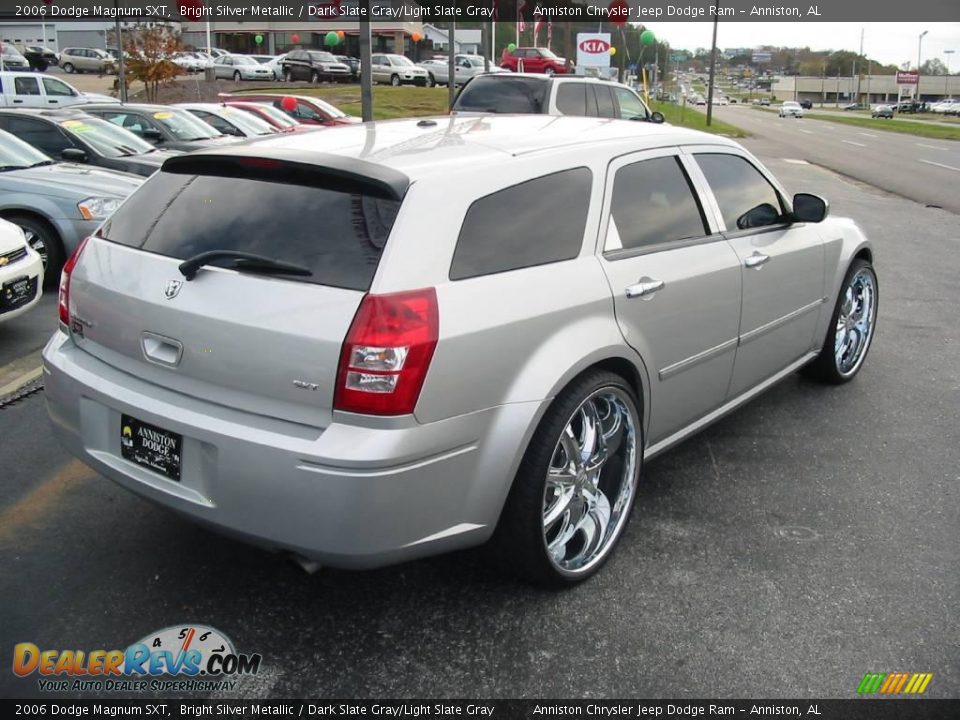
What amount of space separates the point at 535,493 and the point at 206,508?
1.05 metres

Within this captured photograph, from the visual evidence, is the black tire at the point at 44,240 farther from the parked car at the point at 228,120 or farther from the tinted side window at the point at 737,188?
the parked car at the point at 228,120

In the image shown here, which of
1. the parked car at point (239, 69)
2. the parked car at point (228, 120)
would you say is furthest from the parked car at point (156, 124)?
the parked car at point (239, 69)

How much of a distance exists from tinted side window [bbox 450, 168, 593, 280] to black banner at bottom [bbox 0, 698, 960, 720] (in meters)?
1.30

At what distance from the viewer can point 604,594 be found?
3219 mm

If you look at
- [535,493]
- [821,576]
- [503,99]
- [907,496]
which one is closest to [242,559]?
[535,493]

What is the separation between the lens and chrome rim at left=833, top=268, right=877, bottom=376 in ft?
17.9

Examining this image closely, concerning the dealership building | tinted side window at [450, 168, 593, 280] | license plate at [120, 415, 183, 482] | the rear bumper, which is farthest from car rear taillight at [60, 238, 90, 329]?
the dealership building

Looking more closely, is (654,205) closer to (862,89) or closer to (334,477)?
(334,477)

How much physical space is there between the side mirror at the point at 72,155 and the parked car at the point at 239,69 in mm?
37816

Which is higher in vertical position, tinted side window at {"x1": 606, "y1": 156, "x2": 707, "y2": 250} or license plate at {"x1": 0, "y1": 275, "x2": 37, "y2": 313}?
tinted side window at {"x1": 606, "y1": 156, "x2": 707, "y2": 250}

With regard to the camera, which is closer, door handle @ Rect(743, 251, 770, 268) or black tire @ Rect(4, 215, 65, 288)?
door handle @ Rect(743, 251, 770, 268)

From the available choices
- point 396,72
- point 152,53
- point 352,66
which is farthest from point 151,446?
point 352,66

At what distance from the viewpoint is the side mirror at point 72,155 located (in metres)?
9.70

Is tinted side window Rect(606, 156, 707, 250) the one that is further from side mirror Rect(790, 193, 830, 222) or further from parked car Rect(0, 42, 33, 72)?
parked car Rect(0, 42, 33, 72)
